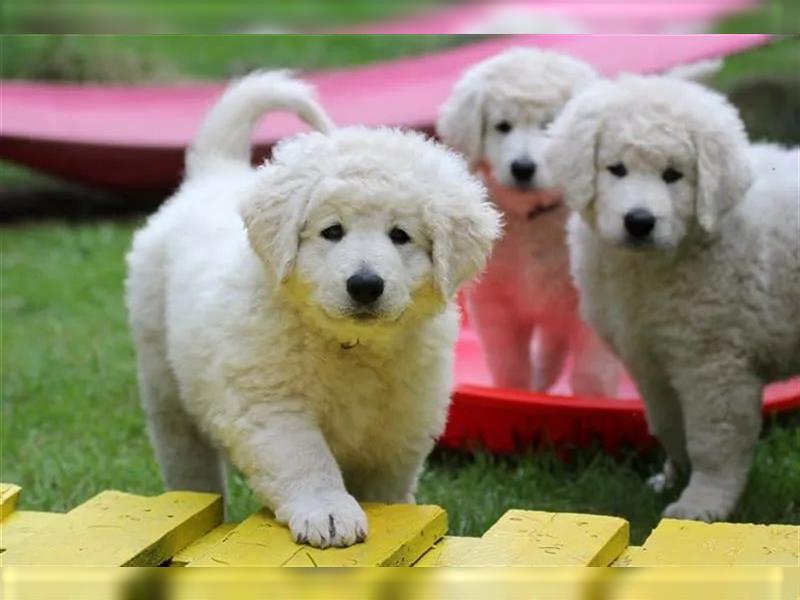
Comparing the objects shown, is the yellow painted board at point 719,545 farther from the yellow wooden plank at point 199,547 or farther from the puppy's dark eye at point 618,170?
the puppy's dark eye at point 618,170

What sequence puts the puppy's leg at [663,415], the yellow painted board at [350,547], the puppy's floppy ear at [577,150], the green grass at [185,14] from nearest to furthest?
the green grass at [185,14] → the yellow painted board at [350,547] → the puppy's floppy ear at [577,150] → the puppy's leg at [663,415]

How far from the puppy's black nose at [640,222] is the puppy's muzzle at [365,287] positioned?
1.13 metres

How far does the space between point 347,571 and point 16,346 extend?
3429mm

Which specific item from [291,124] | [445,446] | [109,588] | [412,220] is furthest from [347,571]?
[291,124]

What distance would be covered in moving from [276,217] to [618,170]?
1245 millimetres

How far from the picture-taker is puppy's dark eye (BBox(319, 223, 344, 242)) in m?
2.97

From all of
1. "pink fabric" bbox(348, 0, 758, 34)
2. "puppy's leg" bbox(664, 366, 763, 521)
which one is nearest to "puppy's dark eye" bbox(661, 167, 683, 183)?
"puppy's leg" bbox(664, 366, 763, 521)

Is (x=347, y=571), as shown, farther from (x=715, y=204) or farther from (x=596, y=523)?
(x=715, y=204)

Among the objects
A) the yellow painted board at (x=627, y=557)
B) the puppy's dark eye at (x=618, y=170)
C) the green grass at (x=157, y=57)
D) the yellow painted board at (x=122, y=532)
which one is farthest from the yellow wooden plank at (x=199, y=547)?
the green grass at (x=157, y=57)

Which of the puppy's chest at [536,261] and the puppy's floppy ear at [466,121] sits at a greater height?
the puppy's floppy ear at [466,121]

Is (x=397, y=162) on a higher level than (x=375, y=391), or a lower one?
higher

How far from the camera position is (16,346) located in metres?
5.74

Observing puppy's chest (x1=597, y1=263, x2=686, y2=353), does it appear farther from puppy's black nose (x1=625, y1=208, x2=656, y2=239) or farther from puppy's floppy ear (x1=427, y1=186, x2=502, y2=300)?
puppy's floppy ear (x1=427, y1=186, x2=502, y2=300)

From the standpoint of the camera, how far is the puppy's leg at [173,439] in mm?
3717
